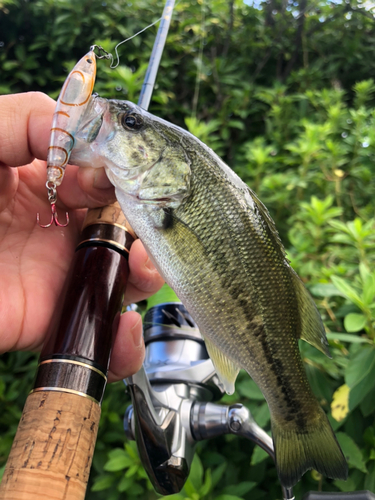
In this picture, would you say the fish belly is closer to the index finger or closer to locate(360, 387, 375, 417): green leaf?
the index finger

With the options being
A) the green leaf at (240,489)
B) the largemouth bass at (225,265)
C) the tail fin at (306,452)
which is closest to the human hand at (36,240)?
the largemouth bass at (225,265)

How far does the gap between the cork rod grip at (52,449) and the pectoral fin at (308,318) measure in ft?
1.39

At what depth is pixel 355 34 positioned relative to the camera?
308 cm

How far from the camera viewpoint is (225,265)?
28.0 inches

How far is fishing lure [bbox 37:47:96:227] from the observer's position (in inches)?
24.8

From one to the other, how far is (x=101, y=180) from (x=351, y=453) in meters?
1.03

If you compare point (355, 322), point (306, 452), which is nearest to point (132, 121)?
point (306, 452)

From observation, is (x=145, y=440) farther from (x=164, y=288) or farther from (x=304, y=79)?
(x=304, y=79)

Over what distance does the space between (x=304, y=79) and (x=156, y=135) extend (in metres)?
2.54

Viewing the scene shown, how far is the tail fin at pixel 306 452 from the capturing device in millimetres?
681

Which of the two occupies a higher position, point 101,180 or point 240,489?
point 101,180

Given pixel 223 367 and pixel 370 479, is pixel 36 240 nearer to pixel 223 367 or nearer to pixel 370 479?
pixel 223 367

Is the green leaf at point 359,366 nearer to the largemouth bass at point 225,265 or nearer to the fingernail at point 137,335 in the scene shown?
the largemouth bass at point 225,265

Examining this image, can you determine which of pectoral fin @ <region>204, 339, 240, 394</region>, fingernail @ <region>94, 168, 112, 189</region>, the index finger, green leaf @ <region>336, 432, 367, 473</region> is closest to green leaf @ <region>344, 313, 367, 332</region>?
green leaf @ <region>336, 432, 367, 473</region>
